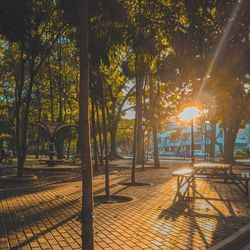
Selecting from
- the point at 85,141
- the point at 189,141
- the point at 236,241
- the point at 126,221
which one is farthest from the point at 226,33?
the point at 189,141

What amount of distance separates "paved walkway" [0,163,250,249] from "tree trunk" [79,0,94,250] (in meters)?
1.30

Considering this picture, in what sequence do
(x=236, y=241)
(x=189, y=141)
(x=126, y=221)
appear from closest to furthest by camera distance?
(x=236, y=241) → (x=126, y=221) → (x=189, y=141)

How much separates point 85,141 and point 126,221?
12.0ft

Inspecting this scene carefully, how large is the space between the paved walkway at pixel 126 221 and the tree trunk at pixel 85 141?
4.26 ft

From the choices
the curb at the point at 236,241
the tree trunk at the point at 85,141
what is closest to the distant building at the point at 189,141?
the curb at the point at 236,241

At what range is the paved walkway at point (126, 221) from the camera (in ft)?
20.3

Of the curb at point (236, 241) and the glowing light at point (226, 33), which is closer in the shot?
the curb at point (236, 241)

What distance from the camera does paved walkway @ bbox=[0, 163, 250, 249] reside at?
620cm

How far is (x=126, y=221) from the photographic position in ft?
25.7

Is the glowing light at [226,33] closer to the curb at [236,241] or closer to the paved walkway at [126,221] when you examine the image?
the paved walkway at [126,221]

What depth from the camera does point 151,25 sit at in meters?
11.2

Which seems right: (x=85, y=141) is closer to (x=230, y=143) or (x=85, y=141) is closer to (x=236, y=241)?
(x=236, y=241)

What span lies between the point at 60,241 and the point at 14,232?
1012 mm

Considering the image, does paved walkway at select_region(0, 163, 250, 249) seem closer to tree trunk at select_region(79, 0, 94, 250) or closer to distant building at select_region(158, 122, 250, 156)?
tree trunk at select_region(79, 0, 94, 250)
